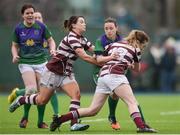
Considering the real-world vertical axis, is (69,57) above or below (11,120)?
above

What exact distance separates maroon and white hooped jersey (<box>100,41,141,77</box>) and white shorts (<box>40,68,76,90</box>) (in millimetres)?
935

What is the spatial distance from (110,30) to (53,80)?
142 centimetres

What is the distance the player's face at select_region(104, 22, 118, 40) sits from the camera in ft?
56.5

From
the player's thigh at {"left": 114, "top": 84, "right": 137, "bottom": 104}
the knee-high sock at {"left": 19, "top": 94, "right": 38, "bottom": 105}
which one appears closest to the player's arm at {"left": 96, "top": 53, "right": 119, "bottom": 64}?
the player's thigh at {"left": 114, "top": 84, "right": 137, "bottom": 104}

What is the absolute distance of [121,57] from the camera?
16.1 m

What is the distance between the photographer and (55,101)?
733 inches

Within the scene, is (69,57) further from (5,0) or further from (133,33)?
(5,0)

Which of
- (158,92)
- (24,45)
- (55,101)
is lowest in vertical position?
(158,92)

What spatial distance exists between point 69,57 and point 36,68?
160cm

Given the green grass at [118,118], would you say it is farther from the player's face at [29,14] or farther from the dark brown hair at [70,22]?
the player's face at [29,14]

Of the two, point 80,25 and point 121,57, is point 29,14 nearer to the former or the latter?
point 80,25

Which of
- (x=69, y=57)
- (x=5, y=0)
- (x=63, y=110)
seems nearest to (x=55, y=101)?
(x=69, y=57)

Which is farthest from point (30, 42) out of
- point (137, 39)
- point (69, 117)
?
point (137, 39)

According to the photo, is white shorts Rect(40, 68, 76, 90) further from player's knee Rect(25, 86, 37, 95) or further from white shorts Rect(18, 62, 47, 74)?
white shorts Rect(18, 62, 47, 74)
